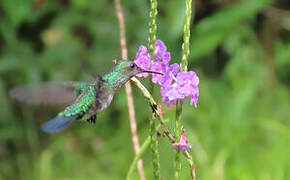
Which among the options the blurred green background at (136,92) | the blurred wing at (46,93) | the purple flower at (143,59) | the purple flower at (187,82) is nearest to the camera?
the purple flower at (187,82)

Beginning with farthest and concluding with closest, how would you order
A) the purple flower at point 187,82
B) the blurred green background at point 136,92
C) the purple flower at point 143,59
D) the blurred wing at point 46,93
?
the blurred green background at point 136,92 → the blurred wing at point 46,93 → the purple flower at point 143,59 → the purple flower at point 187,82

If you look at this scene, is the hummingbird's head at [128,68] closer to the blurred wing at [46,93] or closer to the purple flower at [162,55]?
the purple flower at [162,55]

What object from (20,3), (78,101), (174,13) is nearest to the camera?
(78,101)

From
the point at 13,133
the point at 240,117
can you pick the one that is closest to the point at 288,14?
the point at 240,117

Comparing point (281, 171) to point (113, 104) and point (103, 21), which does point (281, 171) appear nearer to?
point (113, 104)

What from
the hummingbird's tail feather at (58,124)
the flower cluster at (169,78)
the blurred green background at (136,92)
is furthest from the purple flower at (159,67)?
the blurred green background at (136,92)

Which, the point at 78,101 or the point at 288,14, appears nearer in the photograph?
the point at 78,101

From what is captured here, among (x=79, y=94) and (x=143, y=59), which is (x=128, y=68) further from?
(x=79, y=94)
